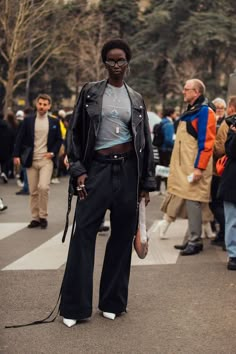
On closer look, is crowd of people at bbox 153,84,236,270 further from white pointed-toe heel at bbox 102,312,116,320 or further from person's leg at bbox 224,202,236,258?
white pointed-toe heel at bbox 102,312,116,320

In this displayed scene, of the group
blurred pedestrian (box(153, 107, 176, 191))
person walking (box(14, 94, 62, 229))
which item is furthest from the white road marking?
blurred pedestrian (box(153, 107, 176, 191))

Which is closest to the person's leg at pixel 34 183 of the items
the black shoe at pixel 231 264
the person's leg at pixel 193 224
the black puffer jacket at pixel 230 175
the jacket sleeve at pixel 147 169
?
the person's leg at pixel 193 224

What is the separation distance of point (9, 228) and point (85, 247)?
16.3 feet

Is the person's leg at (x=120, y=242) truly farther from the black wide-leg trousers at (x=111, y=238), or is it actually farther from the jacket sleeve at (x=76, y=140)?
the jacket sleeve at (x=76, y=140)

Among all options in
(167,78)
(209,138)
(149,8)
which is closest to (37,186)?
(209,138)

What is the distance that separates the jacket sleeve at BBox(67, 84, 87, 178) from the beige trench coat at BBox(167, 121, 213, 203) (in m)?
2.87

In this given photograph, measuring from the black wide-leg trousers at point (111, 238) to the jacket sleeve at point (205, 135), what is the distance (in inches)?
98.6

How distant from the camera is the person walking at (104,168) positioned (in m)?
5.27

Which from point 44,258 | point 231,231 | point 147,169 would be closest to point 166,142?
point 44,258

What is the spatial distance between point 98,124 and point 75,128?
0.18m

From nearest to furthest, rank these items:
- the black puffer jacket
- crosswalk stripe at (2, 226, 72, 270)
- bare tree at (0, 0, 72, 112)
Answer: the black puffer jacket → crosswalk stripe at (2, 226, 72, 270) → bare tree at (0, 0, 72, 112)

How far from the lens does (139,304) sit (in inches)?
232

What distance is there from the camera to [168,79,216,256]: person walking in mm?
7816

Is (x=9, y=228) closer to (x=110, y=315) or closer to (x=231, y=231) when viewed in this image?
(x=231, y=231)
